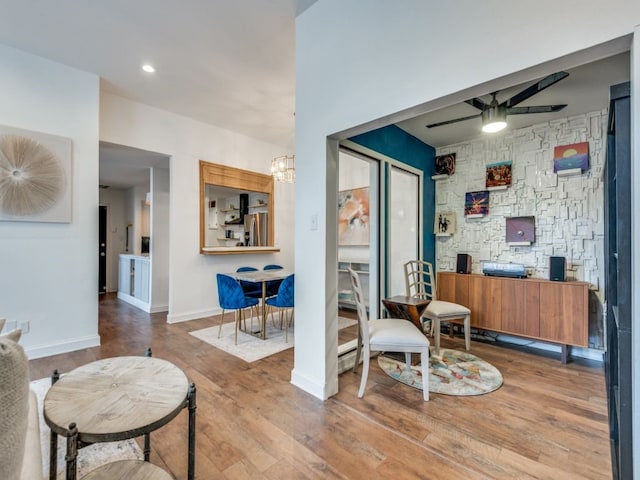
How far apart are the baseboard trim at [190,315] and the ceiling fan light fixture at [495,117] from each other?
4.41 m

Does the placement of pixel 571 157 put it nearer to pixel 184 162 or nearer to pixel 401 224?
pixel 401 224

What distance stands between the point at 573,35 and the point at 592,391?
261 centimetres

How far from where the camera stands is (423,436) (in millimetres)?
1781

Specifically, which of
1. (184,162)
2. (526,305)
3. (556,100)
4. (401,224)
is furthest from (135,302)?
(556,100)

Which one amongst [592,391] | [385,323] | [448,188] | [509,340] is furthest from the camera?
[448,188]

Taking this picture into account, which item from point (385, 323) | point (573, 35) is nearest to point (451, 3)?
point (573, 35)

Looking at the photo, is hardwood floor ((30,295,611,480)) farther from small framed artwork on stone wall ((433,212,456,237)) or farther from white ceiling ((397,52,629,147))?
white ceiling ((397,52,629,147))

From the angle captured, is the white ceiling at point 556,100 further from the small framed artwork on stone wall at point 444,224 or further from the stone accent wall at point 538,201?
the small framed artwork on stone wall at point 444,224

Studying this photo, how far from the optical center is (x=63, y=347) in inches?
123

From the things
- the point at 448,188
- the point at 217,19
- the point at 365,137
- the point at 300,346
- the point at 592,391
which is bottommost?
the point at 592,391

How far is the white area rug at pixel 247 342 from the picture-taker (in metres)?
3.08

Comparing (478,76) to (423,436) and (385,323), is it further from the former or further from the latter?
(423,436)

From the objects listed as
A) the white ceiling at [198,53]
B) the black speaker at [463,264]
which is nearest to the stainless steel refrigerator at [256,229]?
the white ceiling at [198,53]

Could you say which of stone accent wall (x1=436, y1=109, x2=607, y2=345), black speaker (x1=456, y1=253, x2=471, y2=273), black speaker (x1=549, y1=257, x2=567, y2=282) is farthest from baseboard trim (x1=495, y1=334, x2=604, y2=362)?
black speaker (x1=456, y1=253, x2=471, y2=273)
